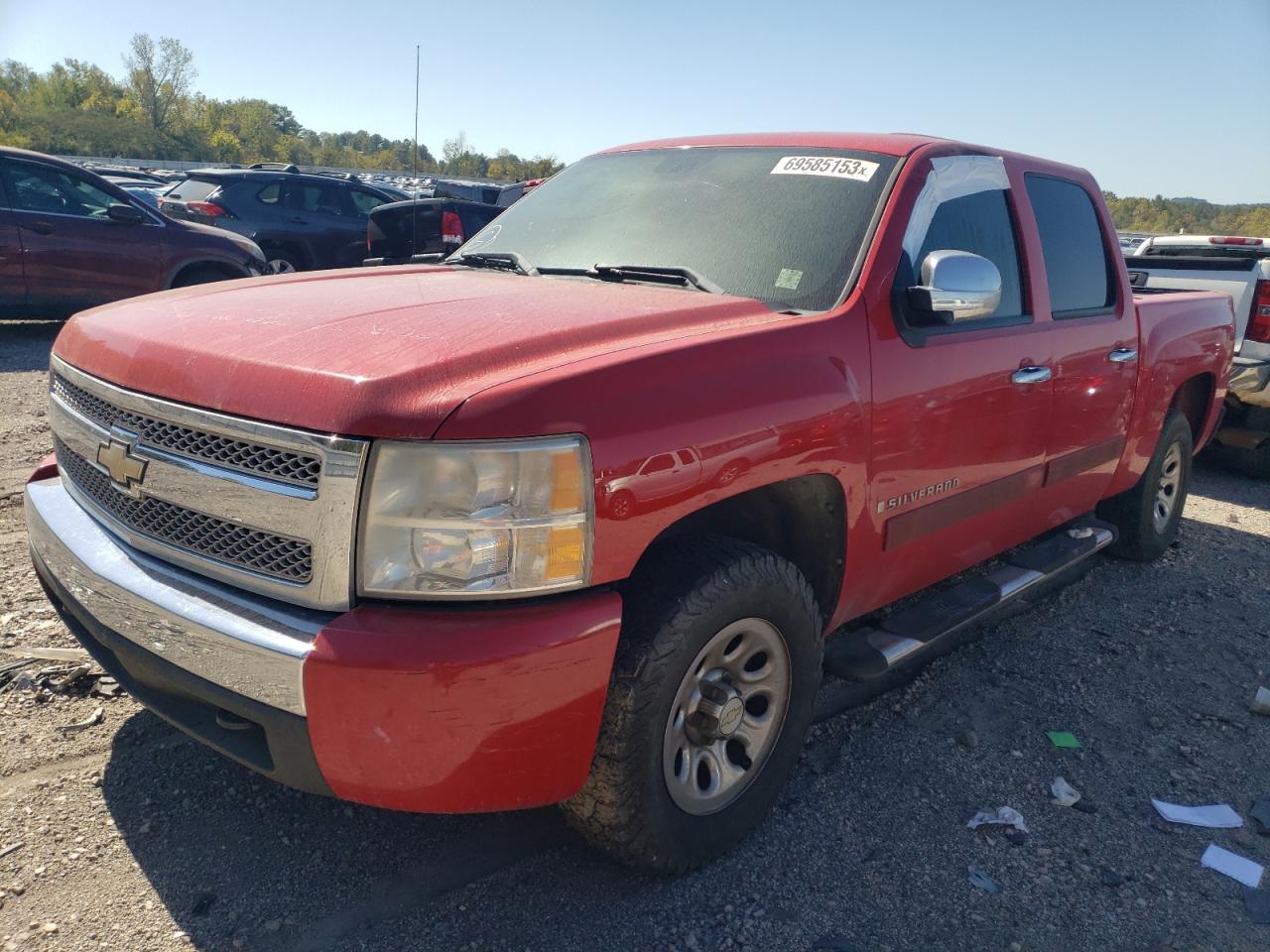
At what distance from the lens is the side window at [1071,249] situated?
3.66 m

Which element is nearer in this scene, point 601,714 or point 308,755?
point 308,755

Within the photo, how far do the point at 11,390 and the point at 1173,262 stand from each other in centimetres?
881

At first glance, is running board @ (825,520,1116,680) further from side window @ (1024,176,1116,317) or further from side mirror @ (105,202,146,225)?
side mirror @ (105,202,146,225)

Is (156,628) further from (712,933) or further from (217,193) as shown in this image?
(217,193)

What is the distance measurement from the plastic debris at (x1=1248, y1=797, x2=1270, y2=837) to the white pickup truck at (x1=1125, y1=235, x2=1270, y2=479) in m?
4.06

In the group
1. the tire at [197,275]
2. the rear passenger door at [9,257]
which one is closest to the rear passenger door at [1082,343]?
the tire at [197,275]

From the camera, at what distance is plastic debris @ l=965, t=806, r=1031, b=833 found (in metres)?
2.74

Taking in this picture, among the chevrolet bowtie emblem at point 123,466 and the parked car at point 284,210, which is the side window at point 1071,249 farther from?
the parked car at point 284,210

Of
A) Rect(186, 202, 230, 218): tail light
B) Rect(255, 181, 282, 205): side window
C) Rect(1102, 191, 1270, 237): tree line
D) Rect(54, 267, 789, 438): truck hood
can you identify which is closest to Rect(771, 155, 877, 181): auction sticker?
Rect(54, 267, 789, 438): truck hood

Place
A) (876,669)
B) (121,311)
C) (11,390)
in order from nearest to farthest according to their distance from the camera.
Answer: (121,311), (876,669), (11,390)

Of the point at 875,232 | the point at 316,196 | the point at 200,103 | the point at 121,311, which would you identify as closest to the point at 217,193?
the point at 316,196

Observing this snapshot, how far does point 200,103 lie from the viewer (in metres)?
89.8

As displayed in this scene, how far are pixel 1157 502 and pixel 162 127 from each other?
93.3 meters

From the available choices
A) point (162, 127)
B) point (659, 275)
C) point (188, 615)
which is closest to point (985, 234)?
point (659, 275)
